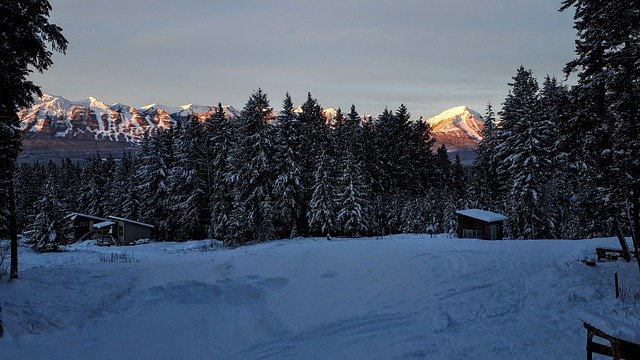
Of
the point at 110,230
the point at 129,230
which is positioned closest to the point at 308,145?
the point at 129,230

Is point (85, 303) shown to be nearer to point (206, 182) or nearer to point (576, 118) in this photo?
point (576, 118)

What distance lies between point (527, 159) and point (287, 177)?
21380 millimetres

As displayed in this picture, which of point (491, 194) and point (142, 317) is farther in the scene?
point (491, 194)

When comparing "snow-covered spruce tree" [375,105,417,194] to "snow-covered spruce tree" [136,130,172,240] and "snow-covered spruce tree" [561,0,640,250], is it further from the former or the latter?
"snow-covered spruce tree" [561,0,640,250]

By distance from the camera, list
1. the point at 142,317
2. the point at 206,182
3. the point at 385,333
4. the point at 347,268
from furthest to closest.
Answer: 1. the point at 206,182
2. the point at 347,268
3. the point at 142,317
4. the point at 385,333

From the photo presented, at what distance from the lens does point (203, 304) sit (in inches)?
547

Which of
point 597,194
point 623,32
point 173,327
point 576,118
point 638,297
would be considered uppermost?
point 623,32

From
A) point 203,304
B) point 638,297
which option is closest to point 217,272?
point 203,304

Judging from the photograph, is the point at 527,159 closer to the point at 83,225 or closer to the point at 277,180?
the point at 277,180

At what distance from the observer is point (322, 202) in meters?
41.7

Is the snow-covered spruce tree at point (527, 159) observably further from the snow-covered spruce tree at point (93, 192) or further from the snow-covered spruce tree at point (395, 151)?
the snow-covered spruce tree at point (93, 192)

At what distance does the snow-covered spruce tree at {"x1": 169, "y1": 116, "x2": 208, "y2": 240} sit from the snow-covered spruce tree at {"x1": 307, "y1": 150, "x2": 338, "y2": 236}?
14779 millimetres

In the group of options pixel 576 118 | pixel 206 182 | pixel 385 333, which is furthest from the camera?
pixel 206 182

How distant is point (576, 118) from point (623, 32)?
3766mm
